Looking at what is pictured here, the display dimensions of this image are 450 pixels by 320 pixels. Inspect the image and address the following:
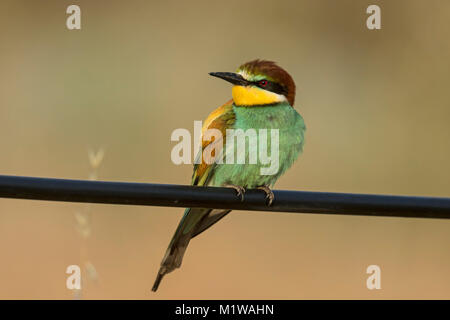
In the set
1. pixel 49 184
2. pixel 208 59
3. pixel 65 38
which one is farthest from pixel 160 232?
pixel 49 184

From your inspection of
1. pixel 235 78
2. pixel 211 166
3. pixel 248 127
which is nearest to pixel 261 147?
pixel 248 127

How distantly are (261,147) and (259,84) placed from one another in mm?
255

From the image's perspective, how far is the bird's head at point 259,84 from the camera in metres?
2.67

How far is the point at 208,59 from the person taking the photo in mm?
4727

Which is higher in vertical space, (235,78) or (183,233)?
(235,78)

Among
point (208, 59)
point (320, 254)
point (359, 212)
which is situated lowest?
point (320, 254)

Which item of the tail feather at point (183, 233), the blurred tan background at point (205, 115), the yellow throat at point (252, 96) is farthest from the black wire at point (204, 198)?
the blurred tan background at point (205, 115)

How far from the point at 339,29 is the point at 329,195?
3367 millimetres

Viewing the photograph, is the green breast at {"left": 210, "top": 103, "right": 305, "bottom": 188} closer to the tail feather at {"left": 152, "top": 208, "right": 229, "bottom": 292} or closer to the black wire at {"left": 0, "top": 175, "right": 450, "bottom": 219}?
the tail feather at {"left": 152, "top": 208, "right": 229, "bottom": 292}

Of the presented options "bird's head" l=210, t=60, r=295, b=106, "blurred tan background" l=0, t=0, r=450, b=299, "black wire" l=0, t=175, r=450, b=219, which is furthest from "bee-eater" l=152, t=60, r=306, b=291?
"blurred tan background" l=0, t=0, r=450, b=299

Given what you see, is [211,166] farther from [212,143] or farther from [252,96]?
[252,96]

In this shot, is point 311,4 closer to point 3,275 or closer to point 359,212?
point 3,275

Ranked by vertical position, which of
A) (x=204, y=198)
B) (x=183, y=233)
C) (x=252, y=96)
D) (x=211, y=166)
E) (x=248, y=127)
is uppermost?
(x=252, y=96)

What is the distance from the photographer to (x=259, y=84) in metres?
2.69
